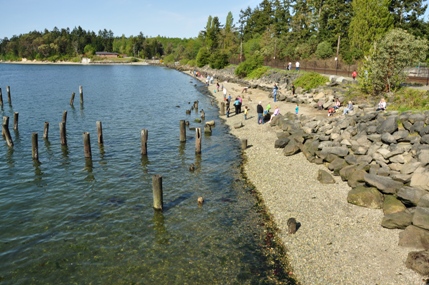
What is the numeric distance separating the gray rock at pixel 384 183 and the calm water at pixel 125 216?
665 cm

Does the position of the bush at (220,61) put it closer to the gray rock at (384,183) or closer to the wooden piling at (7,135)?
the wooden piling at (7,135)

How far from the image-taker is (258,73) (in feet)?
248

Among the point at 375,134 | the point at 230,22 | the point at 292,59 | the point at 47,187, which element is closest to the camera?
the point at 47,187

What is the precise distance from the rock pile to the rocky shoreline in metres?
0.05

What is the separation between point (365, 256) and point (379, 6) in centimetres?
5693

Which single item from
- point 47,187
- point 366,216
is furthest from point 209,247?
point 47,187

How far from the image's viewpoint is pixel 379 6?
57.1 m

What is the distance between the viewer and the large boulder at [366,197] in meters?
16.9

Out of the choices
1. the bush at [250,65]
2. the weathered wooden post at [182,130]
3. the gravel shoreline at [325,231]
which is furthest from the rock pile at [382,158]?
the bush at [250,65]

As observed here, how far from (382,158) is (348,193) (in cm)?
414

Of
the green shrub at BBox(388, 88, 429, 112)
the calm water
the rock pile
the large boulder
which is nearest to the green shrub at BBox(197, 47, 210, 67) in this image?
the green shrub at BBox(388, 88, 429, 112)

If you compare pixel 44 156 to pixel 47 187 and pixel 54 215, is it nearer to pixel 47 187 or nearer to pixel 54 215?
pixel 47 187

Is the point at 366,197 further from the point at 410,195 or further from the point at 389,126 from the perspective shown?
the point at 389,126

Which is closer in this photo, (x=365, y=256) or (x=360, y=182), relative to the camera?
(x=365, y=256)
